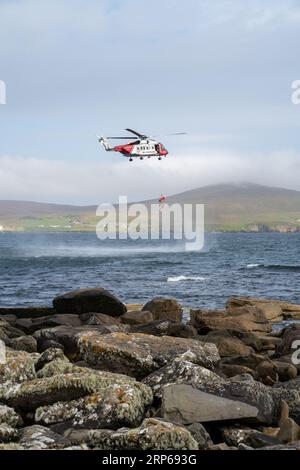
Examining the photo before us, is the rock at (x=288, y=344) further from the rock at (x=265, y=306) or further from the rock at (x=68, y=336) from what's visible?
the rock at (x=265, y=306)

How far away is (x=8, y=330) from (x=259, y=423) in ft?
41.0

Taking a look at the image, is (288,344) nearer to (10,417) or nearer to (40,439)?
(10,417)

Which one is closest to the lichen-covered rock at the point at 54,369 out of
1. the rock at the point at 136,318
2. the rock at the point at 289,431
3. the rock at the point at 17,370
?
the rock at the point at 17,370

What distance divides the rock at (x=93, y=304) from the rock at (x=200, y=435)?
16.9m

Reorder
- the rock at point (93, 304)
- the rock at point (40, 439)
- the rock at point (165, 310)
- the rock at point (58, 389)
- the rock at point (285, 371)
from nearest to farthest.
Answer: the rock at point (40, 439), the rock at point (58, 389), the rock at point (285, 371), the rock at point (93, 304), the rock at point (165, 310)

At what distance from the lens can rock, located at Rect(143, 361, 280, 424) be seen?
13.4 m

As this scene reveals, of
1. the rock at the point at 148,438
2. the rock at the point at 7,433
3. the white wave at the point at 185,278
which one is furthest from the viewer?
the white wave at the point at 185,278

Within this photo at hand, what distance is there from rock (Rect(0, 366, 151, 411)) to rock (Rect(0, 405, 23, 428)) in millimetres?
441

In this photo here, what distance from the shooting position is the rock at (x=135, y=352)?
1560cm

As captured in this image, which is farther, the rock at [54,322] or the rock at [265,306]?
the rock at [265,306]

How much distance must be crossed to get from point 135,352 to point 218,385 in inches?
103

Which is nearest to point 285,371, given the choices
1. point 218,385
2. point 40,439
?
point 218,385

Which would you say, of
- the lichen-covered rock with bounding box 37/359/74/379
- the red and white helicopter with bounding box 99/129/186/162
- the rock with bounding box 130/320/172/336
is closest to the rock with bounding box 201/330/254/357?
the rock with bounding box 130/320/172/336

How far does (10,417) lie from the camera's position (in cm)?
1311
